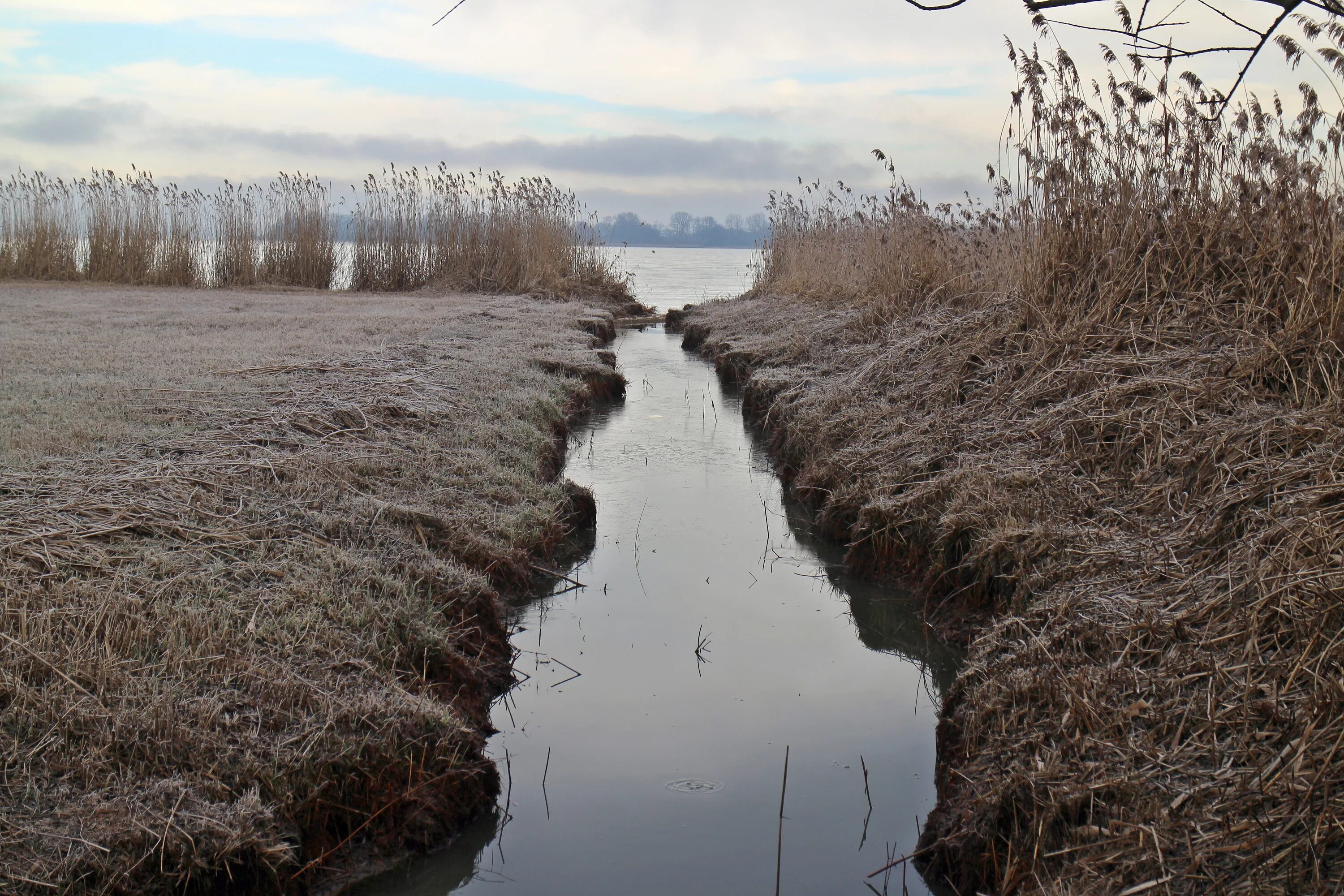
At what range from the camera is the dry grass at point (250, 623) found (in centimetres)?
187

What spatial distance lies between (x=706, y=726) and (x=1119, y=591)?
119 cm

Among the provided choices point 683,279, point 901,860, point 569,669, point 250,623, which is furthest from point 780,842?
point 683,279

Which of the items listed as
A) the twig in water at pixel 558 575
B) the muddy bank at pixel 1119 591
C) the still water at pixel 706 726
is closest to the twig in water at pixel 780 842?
the still water at pixel 706 726

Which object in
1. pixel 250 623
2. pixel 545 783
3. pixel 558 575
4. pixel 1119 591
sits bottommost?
pixel 545 783

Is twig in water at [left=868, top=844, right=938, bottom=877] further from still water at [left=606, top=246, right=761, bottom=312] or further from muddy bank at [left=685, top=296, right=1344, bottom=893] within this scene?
still water at [left=606, top=246, right=761, bottom=312]

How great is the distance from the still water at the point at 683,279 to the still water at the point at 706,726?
39.7ft

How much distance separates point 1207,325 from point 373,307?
898 cm

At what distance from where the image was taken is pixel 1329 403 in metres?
3.06

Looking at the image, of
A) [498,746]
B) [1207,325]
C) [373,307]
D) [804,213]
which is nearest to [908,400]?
[1207,325]

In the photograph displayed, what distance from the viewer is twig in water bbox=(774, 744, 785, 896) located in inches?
83.7

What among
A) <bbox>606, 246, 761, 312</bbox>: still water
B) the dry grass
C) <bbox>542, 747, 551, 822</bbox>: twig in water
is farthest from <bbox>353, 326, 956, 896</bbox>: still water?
<bbox>606, 246, 761, 312</bbox>: still water

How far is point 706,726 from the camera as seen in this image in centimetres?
280

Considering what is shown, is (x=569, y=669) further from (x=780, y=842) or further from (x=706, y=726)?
(x=780, y=842)

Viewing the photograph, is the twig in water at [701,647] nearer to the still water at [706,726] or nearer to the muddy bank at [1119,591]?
the still water at [706,726]
